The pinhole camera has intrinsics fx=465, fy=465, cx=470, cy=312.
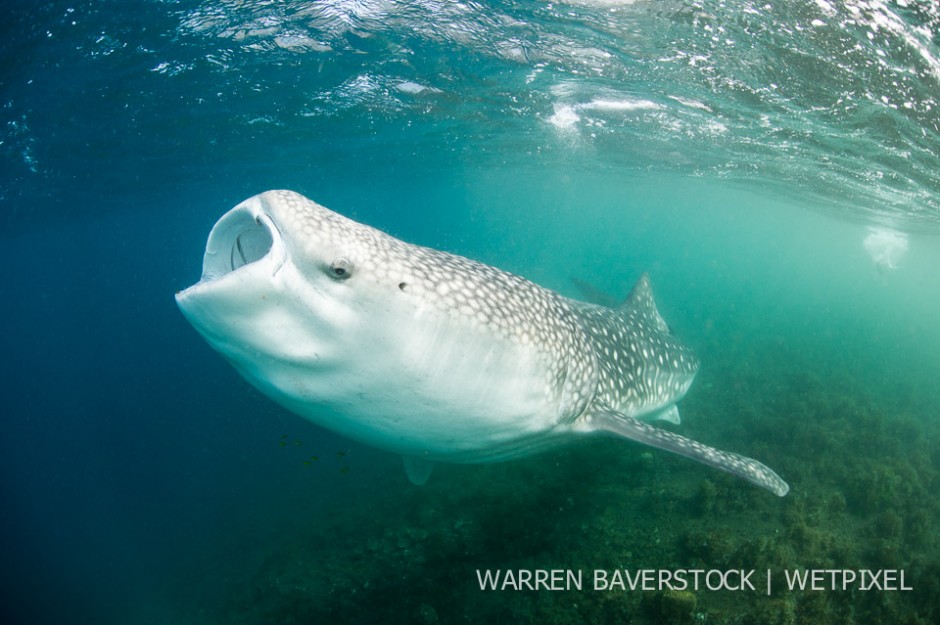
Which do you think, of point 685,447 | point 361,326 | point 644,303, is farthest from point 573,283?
point 361,326

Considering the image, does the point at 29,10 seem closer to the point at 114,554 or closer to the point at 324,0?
the point at 324,0

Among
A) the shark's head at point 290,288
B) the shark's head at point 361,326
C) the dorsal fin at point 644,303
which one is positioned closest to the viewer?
the shark's head at point 290,288

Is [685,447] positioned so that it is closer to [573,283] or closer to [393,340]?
[393,340]

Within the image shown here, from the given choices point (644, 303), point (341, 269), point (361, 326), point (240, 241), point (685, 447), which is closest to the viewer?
point (341, 269)

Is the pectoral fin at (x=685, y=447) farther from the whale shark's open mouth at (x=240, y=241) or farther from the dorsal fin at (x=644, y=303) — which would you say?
the dorsal fin at (x=644, y=303)

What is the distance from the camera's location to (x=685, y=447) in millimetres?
4020

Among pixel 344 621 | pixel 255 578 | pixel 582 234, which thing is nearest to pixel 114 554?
pixel 255 578

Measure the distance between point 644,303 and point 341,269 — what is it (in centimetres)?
668

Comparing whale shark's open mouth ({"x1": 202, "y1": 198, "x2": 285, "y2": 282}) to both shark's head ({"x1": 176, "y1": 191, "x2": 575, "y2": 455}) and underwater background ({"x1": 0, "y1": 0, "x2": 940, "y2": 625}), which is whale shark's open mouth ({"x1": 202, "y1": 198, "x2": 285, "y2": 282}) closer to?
shark's head ({"x1": 176, "y1": 191, "x2": 575, "y2": 455})

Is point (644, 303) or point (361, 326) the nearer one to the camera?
point (361, 326)

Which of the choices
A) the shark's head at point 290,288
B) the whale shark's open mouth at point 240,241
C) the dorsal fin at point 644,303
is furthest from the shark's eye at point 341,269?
the dorsal fin at point 644,303

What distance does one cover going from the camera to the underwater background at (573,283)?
5.54m

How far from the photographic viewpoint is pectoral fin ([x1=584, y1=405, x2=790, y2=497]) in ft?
12.9

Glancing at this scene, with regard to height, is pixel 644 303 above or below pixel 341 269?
below
